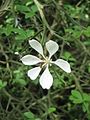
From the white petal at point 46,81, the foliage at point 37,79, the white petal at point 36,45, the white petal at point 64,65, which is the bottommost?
the foliage at point 37,79

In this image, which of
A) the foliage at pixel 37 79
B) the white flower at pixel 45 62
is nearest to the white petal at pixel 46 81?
the white flower at pixel 45 62

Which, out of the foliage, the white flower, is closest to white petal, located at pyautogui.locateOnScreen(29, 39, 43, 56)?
the white flower

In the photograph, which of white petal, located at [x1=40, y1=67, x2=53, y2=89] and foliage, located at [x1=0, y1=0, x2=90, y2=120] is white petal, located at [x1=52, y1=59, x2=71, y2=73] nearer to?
white petal, located at [x1=40, y1=67, x2=53, y2=89]

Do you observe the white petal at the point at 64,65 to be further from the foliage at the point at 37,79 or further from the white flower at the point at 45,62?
the foliage at the point at 37,79

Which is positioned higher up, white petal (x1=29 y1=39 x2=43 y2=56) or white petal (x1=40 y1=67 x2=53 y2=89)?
white petal (x1=29 y1=39 x2=43 y2=56)

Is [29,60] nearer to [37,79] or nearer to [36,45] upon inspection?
[36,45]

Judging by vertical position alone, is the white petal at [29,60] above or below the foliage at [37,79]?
above

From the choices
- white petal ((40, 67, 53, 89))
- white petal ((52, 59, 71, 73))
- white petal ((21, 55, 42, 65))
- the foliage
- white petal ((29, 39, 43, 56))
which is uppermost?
white petal ((29, 39, 43, 56))

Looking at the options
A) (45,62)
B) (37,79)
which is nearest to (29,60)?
(45,62)

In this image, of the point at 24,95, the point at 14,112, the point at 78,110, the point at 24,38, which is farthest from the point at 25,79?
the point at 24,38

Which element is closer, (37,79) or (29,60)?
(29,60)

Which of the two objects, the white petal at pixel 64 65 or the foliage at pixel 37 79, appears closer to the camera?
the white petal at pixel 64 65

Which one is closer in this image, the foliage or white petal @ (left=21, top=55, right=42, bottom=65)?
white petal @ (left=21, top=55, right=42, bottom=65)
